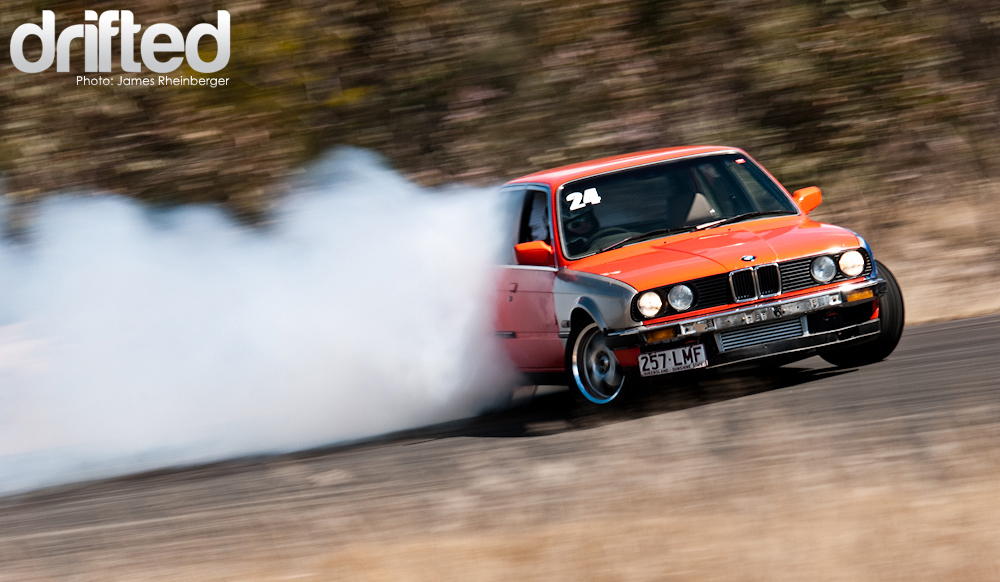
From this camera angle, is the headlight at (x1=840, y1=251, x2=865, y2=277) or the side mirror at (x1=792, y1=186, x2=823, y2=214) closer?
the headlight at (x1=840, y1=251, x2=865, y2=277)

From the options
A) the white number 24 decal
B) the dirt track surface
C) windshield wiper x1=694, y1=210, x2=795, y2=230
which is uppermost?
the white number 24 decal

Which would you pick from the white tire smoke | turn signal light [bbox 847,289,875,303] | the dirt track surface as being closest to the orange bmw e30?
turn signal light [bbox 847,289,875,303]

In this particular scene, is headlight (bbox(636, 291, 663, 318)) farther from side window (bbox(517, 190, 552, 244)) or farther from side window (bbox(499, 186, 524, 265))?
side window (bbox(499, 186, 524, 265))

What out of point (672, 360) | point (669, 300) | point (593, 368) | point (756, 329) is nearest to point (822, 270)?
A: point (756, 329)

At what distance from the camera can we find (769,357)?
734 centimetres

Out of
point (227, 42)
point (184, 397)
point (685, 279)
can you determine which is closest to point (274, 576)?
point (685, 279)

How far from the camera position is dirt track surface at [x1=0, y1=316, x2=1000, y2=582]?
447 cm

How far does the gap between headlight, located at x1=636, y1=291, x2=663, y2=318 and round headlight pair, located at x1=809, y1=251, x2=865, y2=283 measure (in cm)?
95

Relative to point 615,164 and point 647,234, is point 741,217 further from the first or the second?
point 615,164

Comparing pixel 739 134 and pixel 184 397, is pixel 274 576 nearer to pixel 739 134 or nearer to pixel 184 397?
pixel 184 397

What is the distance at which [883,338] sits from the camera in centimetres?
801

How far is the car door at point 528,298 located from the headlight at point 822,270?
5.59 feet

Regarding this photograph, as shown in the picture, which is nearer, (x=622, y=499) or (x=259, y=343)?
(x=622, y=499)

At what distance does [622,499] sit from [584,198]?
3542 mm
